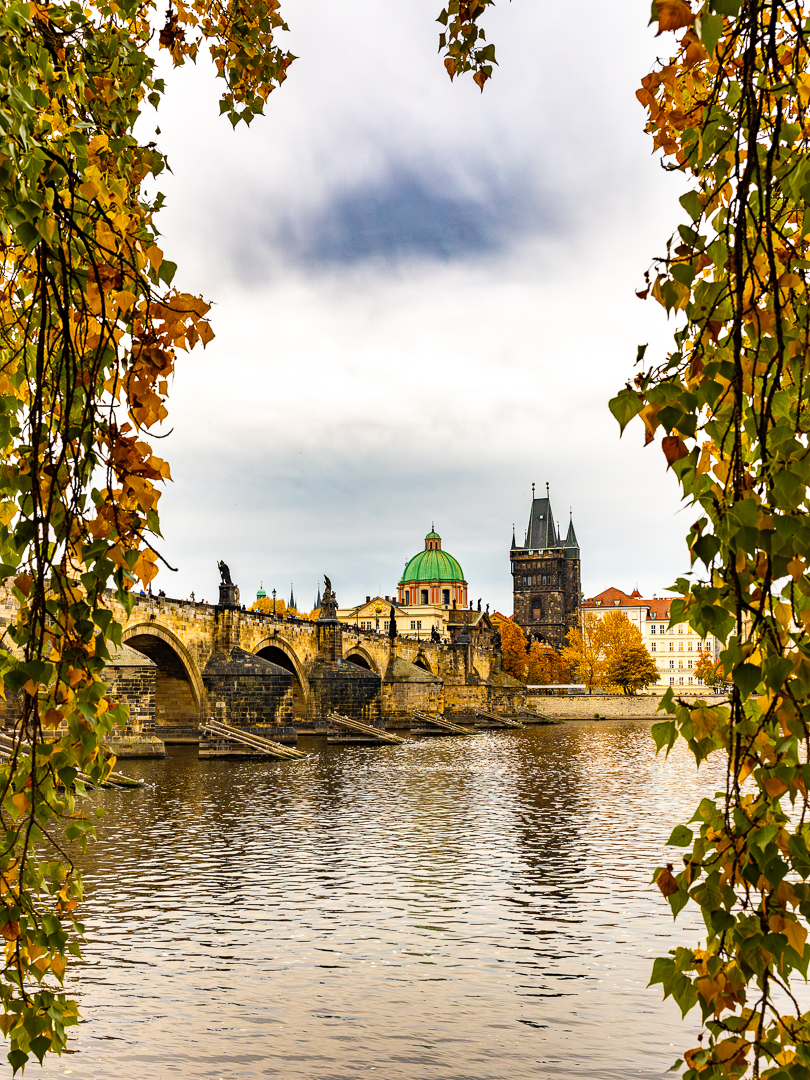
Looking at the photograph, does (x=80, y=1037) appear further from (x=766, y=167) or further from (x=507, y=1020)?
(x=766, y=167)

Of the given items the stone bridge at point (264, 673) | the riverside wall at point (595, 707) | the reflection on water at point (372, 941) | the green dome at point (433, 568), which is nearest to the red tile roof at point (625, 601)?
the green dome at point (433, 568)

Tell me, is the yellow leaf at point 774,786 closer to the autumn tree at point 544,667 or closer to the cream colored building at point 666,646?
the autumn tree at point 544,667

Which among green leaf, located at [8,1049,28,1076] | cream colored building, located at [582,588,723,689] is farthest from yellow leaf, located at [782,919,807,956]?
cream colored building, located at [582,588,723,689]

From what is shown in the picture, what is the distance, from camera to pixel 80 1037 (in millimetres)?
7176

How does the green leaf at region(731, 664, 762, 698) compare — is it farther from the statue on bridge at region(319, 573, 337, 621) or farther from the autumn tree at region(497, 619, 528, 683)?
the autumn tree at region(497, 619, 528, 683)

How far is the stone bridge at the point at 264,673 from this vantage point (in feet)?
111

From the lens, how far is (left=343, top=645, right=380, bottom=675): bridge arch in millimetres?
54531

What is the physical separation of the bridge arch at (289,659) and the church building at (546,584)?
259 ft

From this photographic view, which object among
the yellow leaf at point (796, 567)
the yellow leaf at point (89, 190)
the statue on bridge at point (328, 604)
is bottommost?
the yellow leaf at point (796, 567)

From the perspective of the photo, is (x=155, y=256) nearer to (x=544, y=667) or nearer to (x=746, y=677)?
(x=746, y=677)

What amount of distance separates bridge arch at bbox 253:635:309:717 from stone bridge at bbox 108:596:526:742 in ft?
0.16

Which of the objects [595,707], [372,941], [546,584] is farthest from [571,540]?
[372,941]

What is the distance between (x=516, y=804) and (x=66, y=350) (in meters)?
19.5

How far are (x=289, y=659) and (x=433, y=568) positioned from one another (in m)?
83.3
